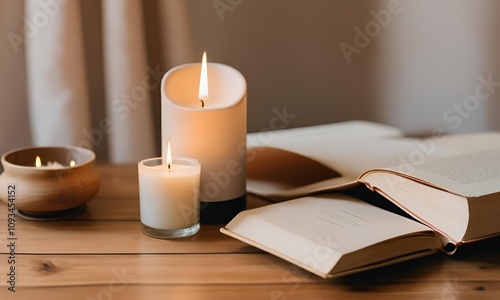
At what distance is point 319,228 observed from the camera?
662mm

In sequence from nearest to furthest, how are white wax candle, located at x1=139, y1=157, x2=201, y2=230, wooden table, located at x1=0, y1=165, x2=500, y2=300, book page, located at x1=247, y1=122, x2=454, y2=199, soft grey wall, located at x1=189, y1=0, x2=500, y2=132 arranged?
wooden table, located at x1=0, y1=165, x2=500, y2=300 < white wax candle, located at x1=139, y1=157, x2=201, y2=230 < book page, located at x1=247, y1=122, x2=454, y2=199 < soft grey wall, located at x1=189, y1=0, x2=500, y2=132

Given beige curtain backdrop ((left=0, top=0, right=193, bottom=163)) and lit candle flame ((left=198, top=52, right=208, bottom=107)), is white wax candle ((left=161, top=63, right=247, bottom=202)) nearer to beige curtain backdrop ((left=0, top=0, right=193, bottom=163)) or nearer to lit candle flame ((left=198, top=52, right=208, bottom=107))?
lit candle flame ((left=198, top=52, right=208, bottom=107))

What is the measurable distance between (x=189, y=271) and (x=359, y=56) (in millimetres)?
923

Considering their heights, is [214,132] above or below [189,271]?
above

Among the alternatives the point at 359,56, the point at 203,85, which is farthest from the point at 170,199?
the point at 359,56

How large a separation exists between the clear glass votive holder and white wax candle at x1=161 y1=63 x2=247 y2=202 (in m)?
0.03

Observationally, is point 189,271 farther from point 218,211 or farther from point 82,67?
point 82,67

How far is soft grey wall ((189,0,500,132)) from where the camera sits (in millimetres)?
1358

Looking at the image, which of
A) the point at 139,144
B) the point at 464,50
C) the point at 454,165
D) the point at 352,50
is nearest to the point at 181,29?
the point at 139,144

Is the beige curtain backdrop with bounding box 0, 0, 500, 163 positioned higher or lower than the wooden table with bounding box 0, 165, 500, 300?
higher

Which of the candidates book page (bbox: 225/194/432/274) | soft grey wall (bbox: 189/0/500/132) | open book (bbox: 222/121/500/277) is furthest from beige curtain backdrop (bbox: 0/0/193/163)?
book page (bbox: 225/194/432/274)

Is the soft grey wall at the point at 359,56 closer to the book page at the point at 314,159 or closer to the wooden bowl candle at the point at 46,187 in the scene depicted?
the book page at the point at 314,159

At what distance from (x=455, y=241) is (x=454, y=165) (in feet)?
0.46

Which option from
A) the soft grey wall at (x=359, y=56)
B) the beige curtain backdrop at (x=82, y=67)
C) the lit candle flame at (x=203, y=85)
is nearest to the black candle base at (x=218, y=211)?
the lit candle flame at (x=203, y=85)
